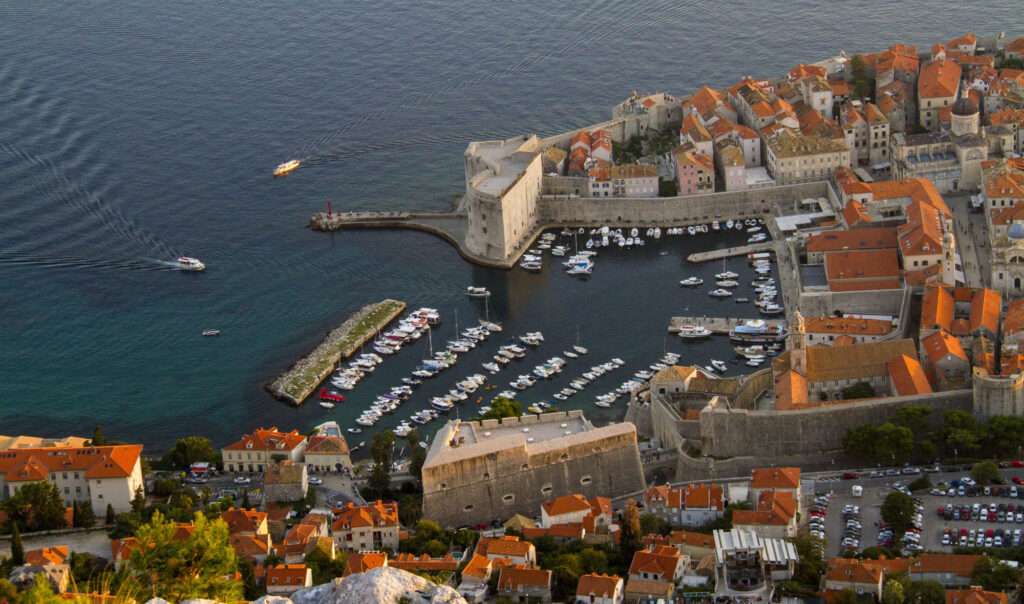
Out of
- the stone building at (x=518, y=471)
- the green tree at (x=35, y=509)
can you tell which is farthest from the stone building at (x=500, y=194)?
the green tree at (x=35, y=509)

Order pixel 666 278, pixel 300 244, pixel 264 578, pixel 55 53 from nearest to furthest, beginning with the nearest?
pixel 264 578, pixel 666 278, pixel 300 244, pixel 55 53

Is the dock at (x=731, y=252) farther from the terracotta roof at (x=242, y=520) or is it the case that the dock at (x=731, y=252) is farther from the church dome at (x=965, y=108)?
the terracotta roof at (x=242, y=520)

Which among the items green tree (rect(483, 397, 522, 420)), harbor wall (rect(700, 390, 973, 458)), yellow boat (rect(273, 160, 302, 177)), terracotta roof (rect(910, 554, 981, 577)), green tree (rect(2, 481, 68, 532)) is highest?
yellow boat (rect(273, 160, 302, 177))

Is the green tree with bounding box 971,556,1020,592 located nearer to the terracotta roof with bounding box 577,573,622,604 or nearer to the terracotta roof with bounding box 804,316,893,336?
the terracotta roof with bounding box 577,573,622,604

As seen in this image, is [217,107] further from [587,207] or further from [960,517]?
[960,517]

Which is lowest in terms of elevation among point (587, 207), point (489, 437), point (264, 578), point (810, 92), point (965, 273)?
point (264, 578)

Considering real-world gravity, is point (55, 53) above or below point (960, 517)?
above

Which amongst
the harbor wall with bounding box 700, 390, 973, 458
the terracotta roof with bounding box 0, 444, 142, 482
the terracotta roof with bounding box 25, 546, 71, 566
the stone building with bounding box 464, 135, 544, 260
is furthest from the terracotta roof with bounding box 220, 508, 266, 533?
the stone building with bounding box 464, 135, 544, 260

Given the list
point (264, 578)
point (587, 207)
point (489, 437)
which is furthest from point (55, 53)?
Answer: point (264, 578)
